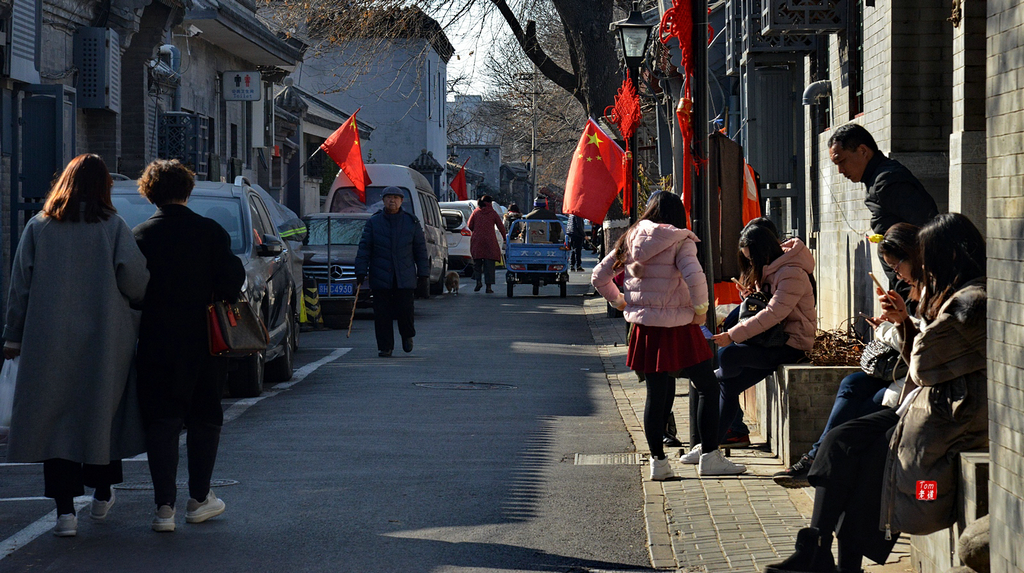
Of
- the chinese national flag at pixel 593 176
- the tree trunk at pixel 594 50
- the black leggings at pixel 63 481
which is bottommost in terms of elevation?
the black leggings at pixel 63 481

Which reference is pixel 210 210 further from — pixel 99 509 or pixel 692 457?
pixel 99 509

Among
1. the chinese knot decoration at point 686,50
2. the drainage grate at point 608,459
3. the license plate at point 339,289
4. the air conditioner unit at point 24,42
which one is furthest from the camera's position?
the license plate at point 339,289

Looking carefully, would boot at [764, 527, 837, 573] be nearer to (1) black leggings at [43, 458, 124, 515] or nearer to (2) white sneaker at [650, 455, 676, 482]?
(2) white sneaker at [650, 455, 676, 482]

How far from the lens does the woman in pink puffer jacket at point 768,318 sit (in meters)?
7.97

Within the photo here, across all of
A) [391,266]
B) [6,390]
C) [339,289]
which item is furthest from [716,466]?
[339,289]

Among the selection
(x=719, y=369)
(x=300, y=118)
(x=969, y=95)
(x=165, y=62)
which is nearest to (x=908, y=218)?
(x=969, y=95)

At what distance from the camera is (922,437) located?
4.99 metres

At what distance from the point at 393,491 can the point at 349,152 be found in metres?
16.9

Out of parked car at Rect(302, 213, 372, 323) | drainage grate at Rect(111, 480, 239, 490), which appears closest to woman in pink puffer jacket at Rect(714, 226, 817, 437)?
drainage grate at Rect(111, 480, 239, 490)

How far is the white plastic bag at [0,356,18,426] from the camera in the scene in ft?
22.6

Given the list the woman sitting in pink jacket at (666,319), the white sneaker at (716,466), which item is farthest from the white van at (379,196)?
the white sneaker at (716,466)

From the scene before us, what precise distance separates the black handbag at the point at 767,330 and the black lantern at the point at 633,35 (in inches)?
292

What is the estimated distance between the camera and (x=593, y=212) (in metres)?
16.3

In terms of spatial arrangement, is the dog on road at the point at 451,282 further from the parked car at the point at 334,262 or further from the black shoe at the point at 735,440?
the black shoe at the point at 735,440
